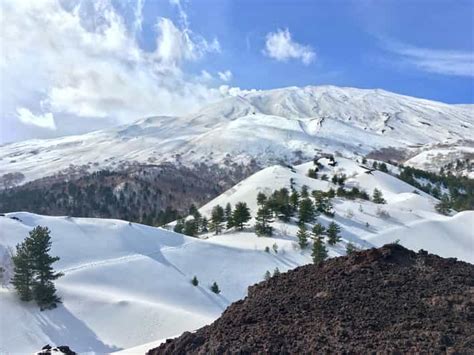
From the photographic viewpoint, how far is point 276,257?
168 feet

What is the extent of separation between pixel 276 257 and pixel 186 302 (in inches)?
622

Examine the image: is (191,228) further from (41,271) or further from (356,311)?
(356,311)

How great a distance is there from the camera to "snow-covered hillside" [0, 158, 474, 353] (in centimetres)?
2981

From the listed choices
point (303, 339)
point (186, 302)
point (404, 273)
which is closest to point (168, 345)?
point (303, 339)

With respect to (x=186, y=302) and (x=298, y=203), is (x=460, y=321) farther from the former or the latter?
(x=298, y=203)

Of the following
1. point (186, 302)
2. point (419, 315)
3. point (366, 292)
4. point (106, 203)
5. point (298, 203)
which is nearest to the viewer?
point (419, 315)

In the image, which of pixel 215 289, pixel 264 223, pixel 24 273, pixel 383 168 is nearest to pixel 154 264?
pixel 215 289

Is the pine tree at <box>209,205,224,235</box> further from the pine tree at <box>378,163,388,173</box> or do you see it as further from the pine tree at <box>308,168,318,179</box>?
the pine tree at <box>378,163,388,173</box>

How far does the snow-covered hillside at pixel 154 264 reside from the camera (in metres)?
29.8

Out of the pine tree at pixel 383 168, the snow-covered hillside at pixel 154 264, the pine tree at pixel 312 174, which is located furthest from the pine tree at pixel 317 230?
the pine tree at pixel 383 168

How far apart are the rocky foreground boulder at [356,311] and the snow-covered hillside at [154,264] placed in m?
18.0

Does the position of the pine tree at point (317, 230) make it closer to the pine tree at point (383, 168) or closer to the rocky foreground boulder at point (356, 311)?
the rocky foreground boulder at point (356, 311)

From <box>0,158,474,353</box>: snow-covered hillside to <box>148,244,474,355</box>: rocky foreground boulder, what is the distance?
18.0 meters

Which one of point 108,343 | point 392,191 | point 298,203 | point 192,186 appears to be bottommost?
point 108,343
